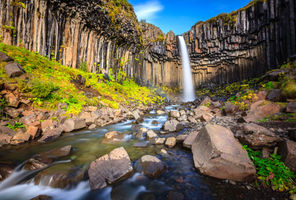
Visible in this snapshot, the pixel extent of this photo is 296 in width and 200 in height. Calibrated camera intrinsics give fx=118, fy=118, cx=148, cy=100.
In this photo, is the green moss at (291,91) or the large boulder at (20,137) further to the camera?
the green moss at (291,91)

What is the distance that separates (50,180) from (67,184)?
487 mm

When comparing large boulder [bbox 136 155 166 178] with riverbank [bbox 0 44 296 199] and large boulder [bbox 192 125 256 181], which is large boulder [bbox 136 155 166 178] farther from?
large boulder [bbox 192 125 256 181]

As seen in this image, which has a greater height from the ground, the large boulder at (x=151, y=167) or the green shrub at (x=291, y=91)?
the green shrub at (x=291, y=91)

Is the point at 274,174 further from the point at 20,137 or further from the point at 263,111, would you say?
the point at 20,137

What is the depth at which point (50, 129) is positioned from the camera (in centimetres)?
605

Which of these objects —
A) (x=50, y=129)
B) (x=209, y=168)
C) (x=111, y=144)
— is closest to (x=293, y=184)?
(x=209, y=168)

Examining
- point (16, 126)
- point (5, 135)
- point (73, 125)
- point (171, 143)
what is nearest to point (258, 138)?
point (171, 143)

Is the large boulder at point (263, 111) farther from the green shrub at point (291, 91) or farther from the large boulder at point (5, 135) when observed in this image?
the large boulder at point (5, 135)

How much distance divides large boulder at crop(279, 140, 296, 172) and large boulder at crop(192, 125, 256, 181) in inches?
26.7

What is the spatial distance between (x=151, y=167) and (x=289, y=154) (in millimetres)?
3149

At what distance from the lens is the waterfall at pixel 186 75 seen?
2928 centimetres

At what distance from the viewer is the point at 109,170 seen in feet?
10.1

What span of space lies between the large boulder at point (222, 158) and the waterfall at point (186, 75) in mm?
25898

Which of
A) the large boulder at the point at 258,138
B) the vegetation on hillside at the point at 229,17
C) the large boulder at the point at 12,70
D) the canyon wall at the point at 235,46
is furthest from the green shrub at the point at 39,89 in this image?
the vegetation on hillside at the point at 229,17
